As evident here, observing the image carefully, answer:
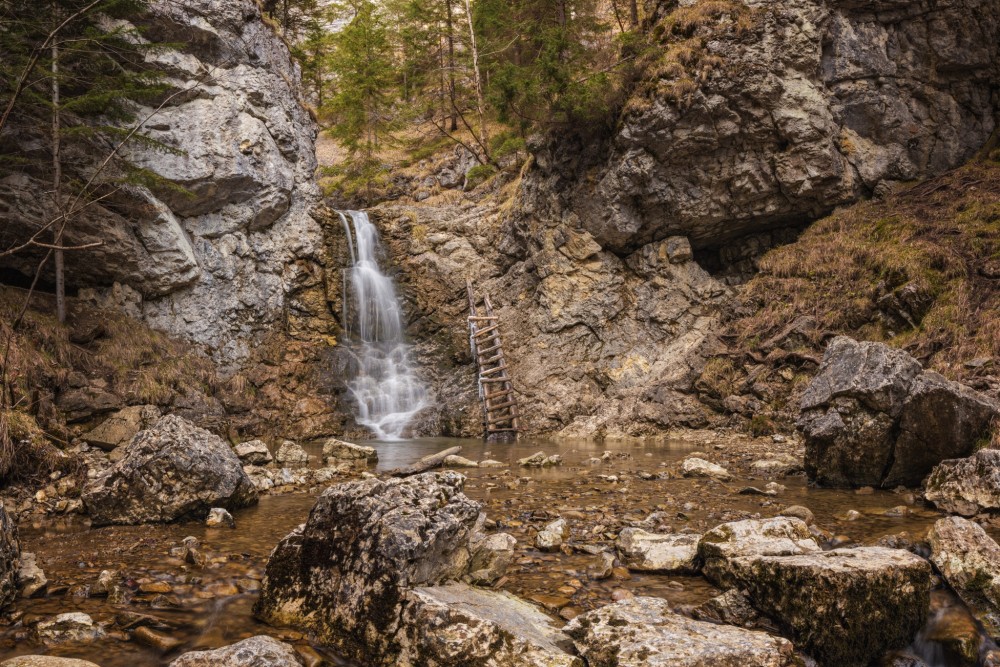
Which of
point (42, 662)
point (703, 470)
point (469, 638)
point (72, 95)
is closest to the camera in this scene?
point (42, 662)

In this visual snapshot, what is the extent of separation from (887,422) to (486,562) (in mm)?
5335

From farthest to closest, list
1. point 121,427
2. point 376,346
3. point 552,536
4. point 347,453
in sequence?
point 376,346
point 347,453
point 121,427
point 552,536

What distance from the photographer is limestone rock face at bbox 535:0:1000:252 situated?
13.8 meters

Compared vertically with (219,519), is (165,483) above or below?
above

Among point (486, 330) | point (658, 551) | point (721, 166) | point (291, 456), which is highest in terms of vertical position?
point (721, 166)

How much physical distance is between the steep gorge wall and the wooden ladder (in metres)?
0.52

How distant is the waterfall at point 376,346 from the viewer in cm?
1500

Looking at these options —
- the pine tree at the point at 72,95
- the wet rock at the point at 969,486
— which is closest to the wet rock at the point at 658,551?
the wet rock at the point at 969,486

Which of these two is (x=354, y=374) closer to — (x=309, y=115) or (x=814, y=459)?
(x=309, y=115)

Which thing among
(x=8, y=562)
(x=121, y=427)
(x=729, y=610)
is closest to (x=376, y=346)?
(x=121, y=427)

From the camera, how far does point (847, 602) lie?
9.64 ft

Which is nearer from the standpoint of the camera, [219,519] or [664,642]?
[664,642]

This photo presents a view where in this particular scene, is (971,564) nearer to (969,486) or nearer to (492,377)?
(969,486)

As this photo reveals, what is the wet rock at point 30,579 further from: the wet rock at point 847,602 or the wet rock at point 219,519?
the wet rock at point 847,602
